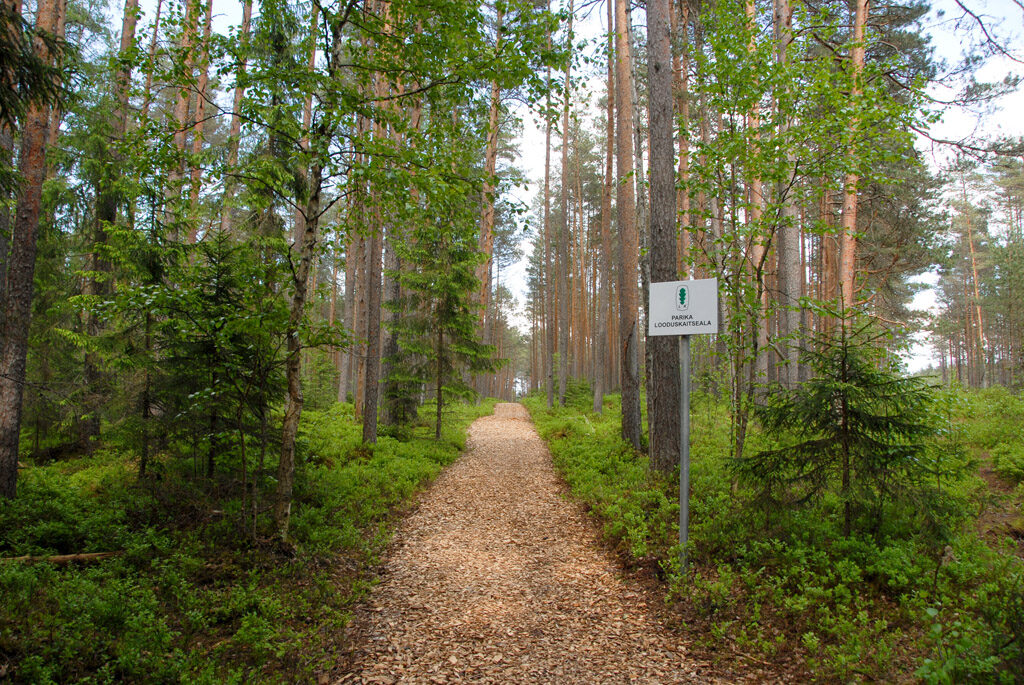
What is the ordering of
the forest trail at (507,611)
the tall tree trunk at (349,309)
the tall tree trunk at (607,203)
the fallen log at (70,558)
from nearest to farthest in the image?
the forest trail at (507,611) < the fallen log at (70,558) < the tall tree trunk at (607,203) < the tall tree trunk at (349,309)

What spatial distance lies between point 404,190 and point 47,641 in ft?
14.4

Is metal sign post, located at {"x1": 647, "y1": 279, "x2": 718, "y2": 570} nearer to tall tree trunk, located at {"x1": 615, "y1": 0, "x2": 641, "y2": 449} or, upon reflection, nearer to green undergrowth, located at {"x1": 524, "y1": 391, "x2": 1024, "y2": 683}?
green undergrowth, located at {"x1": 524, "y1": 391, "x2": 1024, "y2": 683}

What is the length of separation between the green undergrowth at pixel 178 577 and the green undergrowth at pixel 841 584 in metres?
3.09

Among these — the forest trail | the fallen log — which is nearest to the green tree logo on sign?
the forest trail

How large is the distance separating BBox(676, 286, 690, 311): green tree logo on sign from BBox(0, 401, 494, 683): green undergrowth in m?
4.06

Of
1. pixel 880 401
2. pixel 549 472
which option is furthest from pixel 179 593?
pixel 549 472

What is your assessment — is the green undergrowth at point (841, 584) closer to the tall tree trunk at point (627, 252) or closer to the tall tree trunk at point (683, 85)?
the tall tree trunk at point (627, 252)

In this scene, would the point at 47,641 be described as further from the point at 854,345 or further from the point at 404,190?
the point at 854,345

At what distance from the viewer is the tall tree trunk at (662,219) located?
690 cm

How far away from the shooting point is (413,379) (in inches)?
481

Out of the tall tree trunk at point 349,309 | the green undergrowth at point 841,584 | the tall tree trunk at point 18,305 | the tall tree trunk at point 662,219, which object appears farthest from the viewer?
the tall tree trunk at point 349,309

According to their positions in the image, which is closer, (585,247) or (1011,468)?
(1011,468)

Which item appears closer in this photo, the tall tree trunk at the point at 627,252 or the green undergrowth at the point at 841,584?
the green undergrowth at the point at 841,584

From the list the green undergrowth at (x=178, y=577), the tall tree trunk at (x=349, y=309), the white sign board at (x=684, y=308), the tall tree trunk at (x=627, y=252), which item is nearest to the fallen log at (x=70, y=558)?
the green undergrowth at (x=178, y=577)
